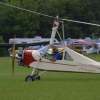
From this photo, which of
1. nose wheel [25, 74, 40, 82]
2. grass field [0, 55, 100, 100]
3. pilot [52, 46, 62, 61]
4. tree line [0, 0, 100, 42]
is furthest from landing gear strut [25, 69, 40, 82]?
tree line [0, 0, 100, 42]

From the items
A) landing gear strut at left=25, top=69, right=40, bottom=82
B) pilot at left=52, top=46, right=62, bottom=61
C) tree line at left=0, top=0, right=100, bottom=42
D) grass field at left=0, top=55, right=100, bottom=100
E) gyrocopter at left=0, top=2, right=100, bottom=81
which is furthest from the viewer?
tree line at left=0, top=0, right=100, bottom=42

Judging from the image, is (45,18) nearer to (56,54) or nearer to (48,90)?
(56,54)

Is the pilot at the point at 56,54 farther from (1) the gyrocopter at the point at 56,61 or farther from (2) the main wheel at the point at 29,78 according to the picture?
(2) the main wheel at the point at 29,78

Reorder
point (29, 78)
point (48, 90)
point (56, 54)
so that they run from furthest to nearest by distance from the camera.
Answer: point (56, 54), point (29, 78), point (48, 90)

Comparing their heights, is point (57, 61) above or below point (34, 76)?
above

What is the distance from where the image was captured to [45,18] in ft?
262

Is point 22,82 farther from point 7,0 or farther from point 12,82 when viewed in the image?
point 7,0

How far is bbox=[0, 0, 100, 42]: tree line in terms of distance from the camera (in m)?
81.4

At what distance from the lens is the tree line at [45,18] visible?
81.4m

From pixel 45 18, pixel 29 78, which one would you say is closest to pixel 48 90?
pixel 29 78

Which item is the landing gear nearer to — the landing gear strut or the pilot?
the landing gear strut

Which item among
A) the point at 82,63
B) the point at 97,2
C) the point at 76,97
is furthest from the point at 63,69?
the point at 97,2

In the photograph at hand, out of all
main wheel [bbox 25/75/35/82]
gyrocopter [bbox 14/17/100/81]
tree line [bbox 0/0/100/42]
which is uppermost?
tree line [bbox 0/0/100/42]

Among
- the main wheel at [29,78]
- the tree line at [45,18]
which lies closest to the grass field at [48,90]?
the main wheel at [29,78]
